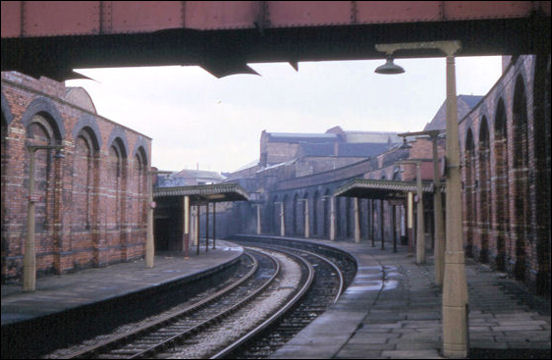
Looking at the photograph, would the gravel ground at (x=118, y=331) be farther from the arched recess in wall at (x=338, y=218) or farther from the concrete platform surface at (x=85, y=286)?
the arched recess in wall at (x=338, y=218)

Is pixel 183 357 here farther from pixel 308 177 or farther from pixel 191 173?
pixel 191 173

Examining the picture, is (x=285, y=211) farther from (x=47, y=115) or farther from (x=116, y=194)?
(x=47, y=115)

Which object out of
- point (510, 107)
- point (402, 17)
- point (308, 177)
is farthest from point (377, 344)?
point (308, 177)

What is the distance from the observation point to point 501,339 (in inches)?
321

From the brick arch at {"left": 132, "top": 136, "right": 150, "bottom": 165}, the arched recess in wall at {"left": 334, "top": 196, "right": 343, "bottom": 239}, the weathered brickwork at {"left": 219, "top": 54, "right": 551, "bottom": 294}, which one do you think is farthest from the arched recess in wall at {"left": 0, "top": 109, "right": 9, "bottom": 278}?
the arched recess in wall at {"left": 334, "top": 196, "right": 343, "bottom": 239}

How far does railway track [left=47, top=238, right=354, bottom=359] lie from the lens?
9.92m

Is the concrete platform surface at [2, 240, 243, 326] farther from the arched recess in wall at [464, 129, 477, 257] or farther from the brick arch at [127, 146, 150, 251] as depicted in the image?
the arched recess in wall at [464, 129, 477, 257]

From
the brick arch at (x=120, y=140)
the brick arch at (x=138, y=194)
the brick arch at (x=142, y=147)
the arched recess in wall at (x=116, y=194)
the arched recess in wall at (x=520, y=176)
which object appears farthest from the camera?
the brick arch at (x=142, y=147)

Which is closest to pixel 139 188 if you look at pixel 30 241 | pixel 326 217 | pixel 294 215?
pixel 30 241

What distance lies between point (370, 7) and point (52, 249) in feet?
43.8

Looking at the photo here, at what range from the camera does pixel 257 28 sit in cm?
806

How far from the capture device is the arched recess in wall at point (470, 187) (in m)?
22.4

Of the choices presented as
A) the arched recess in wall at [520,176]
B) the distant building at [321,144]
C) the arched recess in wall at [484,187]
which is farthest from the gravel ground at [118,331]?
the distant building at [321,144]

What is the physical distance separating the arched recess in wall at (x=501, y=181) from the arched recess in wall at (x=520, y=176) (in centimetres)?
195
